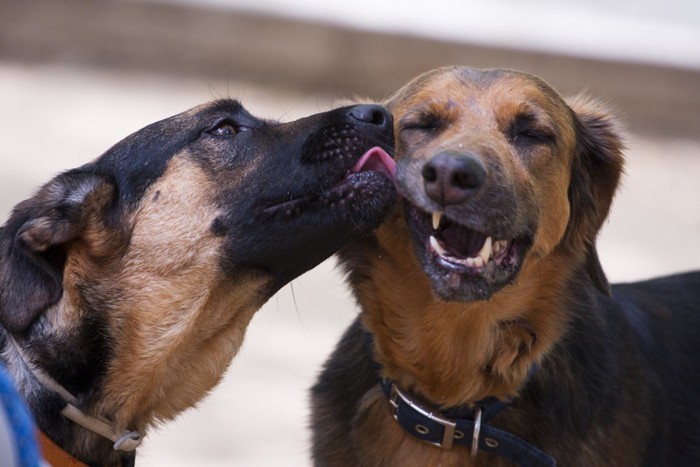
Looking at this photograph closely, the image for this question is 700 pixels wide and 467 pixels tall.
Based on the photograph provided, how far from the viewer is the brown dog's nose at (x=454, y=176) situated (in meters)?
3.64

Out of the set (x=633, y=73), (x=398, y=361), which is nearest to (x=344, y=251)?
(x=398, y=361)

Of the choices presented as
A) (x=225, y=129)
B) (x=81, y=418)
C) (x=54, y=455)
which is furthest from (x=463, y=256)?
(x=54, y=455)

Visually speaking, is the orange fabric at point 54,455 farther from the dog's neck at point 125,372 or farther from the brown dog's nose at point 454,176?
the brown dog's nose at point 454,176

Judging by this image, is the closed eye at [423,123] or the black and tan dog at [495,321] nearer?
the black and tan dog at [495,321]

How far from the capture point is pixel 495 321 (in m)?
4.08

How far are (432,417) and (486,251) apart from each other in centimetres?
62

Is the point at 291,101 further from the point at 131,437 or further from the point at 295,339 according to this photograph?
the point at 131,437

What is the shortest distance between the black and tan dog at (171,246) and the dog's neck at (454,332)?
295 mm

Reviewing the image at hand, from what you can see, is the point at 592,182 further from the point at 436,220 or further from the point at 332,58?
the point at 332,58

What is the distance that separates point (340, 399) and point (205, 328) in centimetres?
64

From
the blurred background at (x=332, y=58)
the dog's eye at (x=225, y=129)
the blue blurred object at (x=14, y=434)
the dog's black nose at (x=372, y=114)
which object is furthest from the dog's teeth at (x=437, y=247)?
the blurred background at (x=332, y=58)

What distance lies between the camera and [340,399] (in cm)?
431

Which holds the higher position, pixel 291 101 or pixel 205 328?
pixel 205 328

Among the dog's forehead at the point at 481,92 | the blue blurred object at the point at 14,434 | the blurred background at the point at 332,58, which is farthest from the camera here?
the blurred background at the point at 332,58
